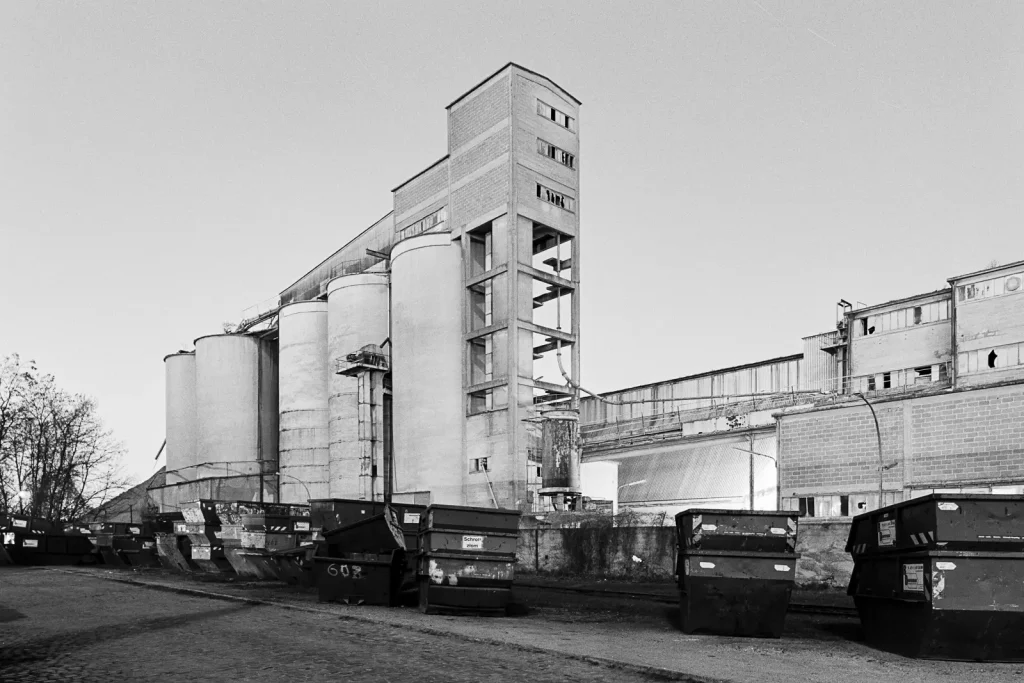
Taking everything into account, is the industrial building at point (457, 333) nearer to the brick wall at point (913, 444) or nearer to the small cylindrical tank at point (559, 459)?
the small cylindrical tank at point (559, 459)

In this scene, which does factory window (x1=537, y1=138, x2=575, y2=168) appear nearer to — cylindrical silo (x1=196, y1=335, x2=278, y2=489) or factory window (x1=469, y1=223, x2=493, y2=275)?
factory window (x1=469, y1=223, x2=493, y2=275)

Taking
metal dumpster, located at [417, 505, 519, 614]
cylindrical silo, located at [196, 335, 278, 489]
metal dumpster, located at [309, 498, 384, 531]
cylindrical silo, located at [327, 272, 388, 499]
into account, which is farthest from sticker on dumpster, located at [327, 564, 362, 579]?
cylindrical silo, located at [196, 335, 278, 489]

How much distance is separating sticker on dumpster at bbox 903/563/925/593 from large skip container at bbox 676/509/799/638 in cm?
170

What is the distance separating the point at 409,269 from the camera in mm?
51688

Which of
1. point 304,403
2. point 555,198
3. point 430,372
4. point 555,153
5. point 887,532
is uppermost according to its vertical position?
point 555,153

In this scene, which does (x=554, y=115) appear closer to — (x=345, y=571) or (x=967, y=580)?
(x=345, y=571)

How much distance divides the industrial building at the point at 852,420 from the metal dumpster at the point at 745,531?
2626 cm

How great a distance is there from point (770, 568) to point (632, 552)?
10.1 metres

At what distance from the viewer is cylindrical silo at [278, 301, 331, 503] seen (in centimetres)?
5906

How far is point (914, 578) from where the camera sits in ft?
30.0

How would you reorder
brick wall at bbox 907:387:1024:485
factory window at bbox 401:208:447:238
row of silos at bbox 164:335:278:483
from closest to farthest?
brick wall at bbox 907:387:1024:485, factory window at bbox 401:208:447:238, row of silos at bbox 164:335:278:483

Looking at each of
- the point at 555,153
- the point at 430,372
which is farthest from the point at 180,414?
the point at 555,153

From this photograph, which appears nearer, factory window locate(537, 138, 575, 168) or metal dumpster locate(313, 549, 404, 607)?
metal dumpster locate(313, 549, 404, 607)

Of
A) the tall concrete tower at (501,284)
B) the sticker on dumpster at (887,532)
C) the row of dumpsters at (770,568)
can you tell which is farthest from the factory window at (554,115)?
the sticker on dumpster at (887,532)
